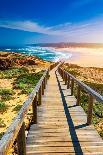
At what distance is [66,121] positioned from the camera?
845 cm

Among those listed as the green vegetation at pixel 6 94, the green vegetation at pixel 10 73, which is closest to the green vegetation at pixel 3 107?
the green vegetation at pixel 6 94

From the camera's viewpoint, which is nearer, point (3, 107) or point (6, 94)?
point (3, 107)

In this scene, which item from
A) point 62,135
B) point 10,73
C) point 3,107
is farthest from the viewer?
point 10,73

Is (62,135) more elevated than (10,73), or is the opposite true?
(62,135)

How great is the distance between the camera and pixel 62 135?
703 centimetres

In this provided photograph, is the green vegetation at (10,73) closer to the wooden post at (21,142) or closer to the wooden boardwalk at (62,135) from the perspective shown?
the wooden boardwalk at (62,135)

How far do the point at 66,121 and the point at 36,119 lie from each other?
0.98m

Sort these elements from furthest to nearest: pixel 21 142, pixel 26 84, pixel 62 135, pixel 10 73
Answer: pixel 10 73, pixel 26 84, pixel 62 135, pixel 21 142

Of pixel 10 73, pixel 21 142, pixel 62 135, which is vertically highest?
pixel 21 142

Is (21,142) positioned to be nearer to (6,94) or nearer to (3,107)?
(3,107)

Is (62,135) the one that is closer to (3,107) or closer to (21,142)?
(21,142)

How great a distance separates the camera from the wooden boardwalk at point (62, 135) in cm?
604

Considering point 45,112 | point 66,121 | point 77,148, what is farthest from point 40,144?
point 45,112

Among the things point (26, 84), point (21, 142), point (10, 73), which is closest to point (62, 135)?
point (21, 142)
